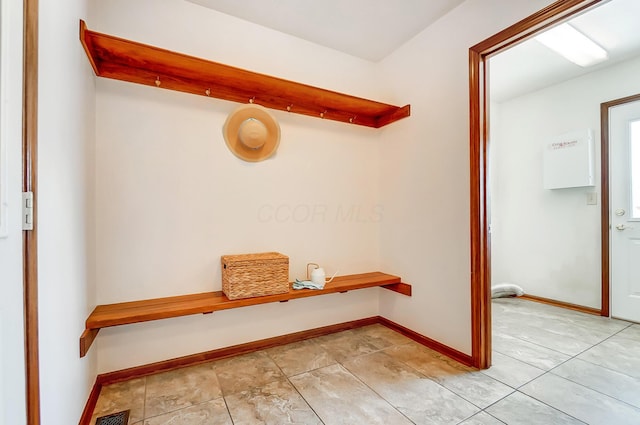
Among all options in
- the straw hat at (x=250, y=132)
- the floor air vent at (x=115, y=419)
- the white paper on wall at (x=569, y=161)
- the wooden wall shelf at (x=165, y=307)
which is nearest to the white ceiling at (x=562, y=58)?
the white paper on wall at (x=569, y=161)

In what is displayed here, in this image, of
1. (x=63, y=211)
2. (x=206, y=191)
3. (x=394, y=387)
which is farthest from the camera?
(x=206, y=191)

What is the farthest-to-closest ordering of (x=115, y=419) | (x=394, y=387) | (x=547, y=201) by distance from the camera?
(x=547, y=201)
(x=394, y=387)
(x=115, y=419)

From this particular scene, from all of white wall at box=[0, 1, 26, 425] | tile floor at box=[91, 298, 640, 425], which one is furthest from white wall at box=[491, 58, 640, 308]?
white wall at box=[0, 1, 26, 425]

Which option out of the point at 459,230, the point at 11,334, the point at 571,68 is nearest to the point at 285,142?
the point at 459,230

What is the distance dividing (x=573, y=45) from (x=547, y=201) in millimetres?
1753

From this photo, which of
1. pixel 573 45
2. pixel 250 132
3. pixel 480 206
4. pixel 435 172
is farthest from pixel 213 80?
pixel 573 45

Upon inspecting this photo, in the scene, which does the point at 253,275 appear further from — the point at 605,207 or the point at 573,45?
the point at 605,207

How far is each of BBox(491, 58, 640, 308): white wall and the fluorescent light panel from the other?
1.32 ft

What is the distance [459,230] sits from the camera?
7.02ft

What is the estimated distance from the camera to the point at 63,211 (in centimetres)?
126

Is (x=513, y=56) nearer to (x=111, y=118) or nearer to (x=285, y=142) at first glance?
(x=285, y=142)

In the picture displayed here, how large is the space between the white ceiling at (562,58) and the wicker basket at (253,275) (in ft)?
9.02

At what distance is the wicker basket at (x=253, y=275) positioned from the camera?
1.93 meters

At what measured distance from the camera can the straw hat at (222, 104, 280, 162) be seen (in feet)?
7.06
